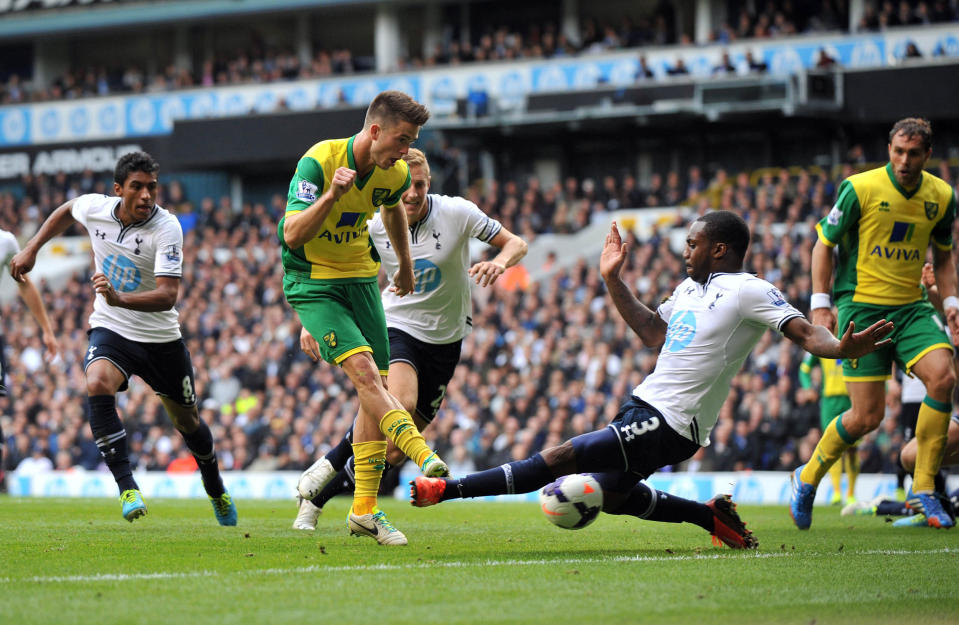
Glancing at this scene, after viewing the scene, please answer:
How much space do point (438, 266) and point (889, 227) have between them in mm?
3211

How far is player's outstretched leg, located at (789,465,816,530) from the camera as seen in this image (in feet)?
31.2

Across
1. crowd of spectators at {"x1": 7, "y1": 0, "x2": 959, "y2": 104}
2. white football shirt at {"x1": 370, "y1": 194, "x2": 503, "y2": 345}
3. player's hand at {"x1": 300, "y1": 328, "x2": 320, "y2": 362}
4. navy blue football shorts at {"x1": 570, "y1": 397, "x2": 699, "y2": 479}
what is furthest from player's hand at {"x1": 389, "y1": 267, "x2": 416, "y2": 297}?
crowd of spectators at {"x1": 7, "y1": 0, "x2": 959, "y2": 104}

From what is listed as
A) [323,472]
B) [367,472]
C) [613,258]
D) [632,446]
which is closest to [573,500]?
[632,446]

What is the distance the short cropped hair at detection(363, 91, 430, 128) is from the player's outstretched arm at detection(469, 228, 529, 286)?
0.93 metres

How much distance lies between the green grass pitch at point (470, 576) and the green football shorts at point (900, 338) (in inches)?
45.4

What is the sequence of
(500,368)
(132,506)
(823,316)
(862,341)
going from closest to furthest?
(862,341)
(132,506)
(823,316)
(500,368)

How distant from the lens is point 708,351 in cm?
725

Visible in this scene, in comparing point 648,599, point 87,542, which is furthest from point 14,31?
point 648,599

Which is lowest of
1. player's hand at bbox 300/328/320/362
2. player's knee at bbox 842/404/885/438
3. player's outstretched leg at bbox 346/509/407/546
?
player's outstretched leg at bbox 346/509/407/546

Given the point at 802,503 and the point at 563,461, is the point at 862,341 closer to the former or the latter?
the point at 563,461

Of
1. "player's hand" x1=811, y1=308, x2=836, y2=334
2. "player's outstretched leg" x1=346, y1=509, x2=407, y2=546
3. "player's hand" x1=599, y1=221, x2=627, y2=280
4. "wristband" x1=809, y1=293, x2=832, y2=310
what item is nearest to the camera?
"player's hand" x1=599, y1=221, x2=627, y2=280

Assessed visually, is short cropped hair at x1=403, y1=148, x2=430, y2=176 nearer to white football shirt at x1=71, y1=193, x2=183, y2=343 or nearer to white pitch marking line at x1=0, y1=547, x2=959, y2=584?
white football shirt at x1=71, y1=193, x2=183, y2=343

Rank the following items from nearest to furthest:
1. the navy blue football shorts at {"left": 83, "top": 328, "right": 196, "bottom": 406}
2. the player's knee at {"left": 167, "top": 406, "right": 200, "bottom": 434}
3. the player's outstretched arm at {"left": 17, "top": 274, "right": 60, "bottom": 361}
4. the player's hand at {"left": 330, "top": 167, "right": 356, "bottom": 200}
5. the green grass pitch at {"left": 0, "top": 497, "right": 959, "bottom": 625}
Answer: the green grass pitch at {"left": 0, "top": 497, "right": 959, "bottom": 625} < the player's hand at {"left": 330, "top": 167, "right": 356, "bottom": 200} < the navy blue football shorts at {"left": 83, "top": 328, "right": 196, "bottom": 406} < the player's knee at {"left": 167, "top": 406, "right": 200, "bottom": 434} < the player's outstretched arm at {"left": 17, "top": 274, "right": 60, "bottom": 361}

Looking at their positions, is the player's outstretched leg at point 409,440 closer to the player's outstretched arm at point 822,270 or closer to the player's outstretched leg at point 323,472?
the player's outstretched leg at point 323,472
